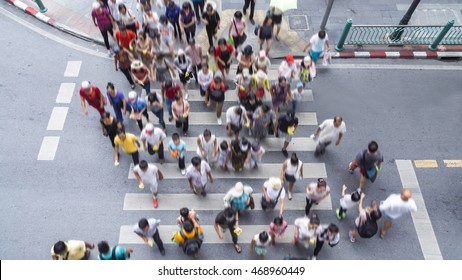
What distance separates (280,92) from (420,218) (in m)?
4.54

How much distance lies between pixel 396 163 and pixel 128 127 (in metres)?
7.20

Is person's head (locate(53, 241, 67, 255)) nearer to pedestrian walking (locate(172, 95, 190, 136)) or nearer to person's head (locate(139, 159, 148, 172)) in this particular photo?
person's head (locate(139, 159, 148, 172))

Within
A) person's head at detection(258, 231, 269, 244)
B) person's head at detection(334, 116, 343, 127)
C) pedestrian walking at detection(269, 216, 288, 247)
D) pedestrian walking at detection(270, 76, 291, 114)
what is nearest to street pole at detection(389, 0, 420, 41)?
pedestrian walking at detection(270, 76, 291, 114)

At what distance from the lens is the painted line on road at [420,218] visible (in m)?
9.05

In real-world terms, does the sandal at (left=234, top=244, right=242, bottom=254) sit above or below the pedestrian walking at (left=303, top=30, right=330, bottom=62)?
below

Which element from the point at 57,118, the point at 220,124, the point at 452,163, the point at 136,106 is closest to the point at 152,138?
the point at 136,106

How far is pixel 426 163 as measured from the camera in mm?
10328

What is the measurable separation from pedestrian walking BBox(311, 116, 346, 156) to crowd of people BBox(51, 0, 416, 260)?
0.08 ft

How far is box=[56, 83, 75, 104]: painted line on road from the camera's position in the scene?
11.3 m

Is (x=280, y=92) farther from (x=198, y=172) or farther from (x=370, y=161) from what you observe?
(x=198, y=172)

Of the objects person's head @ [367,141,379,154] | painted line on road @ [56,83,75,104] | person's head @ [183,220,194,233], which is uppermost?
person's head @ [367,141,379,154]

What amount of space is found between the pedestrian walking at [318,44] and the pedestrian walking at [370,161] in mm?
3721

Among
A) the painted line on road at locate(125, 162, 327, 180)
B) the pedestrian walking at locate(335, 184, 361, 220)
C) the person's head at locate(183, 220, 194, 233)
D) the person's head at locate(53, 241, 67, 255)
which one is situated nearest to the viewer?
the person's head at locate(53, 241, 67, 255)
